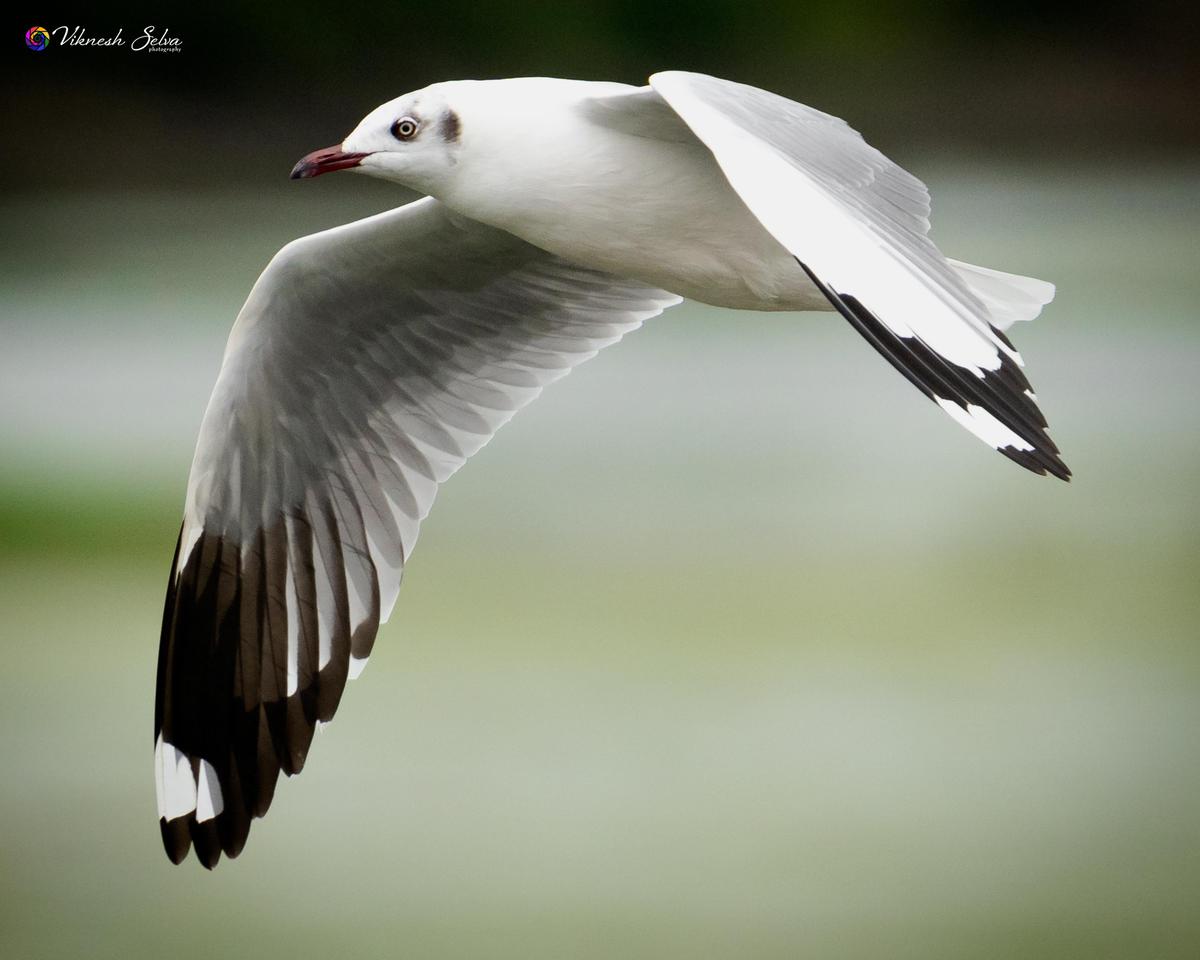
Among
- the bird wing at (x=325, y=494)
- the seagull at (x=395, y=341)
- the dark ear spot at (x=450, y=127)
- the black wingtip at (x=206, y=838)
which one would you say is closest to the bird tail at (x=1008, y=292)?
the seagull at (x=395, y=341)

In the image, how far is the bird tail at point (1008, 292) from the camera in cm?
141

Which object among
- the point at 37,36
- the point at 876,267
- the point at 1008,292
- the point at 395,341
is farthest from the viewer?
the point at 37,36

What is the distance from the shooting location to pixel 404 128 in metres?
1.22

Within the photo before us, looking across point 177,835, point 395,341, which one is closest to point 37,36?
point 395,341

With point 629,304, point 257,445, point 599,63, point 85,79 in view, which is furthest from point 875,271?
point 85,79

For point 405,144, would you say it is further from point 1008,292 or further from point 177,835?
point 177,835

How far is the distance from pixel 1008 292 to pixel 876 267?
503 millimetres

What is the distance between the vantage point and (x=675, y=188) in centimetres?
127

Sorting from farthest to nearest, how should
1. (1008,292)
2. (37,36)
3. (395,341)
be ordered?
1. (37,36)
2. (395,341)
3. (1008,292)

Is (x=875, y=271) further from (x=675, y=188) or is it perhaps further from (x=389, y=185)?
(x=389, y=185)

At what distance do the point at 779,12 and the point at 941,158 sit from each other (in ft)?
1.94

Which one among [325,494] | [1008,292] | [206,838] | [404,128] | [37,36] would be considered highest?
A: [37,36]

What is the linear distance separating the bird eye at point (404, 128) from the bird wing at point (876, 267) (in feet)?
0.74

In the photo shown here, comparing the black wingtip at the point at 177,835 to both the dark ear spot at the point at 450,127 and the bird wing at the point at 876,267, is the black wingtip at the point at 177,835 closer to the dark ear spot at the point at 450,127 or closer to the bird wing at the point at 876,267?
the dark ear spot at the point at 450,127
